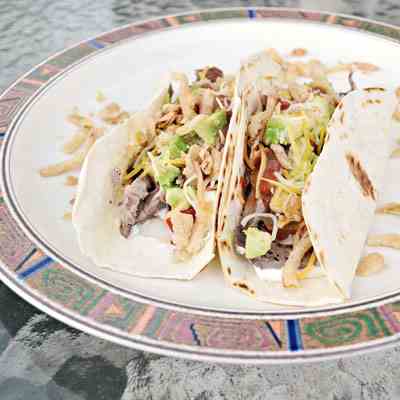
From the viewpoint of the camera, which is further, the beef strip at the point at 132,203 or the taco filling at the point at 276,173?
the beef strip at the point at 132,203

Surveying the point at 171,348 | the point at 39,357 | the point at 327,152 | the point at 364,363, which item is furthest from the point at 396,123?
the point at 39,357

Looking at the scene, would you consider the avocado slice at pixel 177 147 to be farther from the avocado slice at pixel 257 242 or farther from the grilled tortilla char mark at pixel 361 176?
the grilled tortilla char mark at pixel 361 176

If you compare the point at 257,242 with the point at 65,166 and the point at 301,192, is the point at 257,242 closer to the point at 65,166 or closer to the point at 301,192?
the point at 301,192

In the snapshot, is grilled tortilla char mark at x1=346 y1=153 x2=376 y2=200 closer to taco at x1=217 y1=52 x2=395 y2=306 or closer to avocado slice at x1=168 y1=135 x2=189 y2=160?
taco at x1=217 y1=52 x2=395 y2=306

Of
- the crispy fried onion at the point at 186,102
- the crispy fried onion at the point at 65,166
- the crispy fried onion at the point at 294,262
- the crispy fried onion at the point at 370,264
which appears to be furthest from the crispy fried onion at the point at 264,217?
the crispy fried onion at the point at 65,166

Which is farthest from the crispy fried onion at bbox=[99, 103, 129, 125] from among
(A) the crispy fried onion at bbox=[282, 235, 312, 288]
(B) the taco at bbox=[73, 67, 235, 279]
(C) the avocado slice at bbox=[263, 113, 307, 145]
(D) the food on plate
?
(A) the crispy fried onion at bbox=[282, 235, 312, 288]

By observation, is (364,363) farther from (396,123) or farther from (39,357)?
(396,123)
